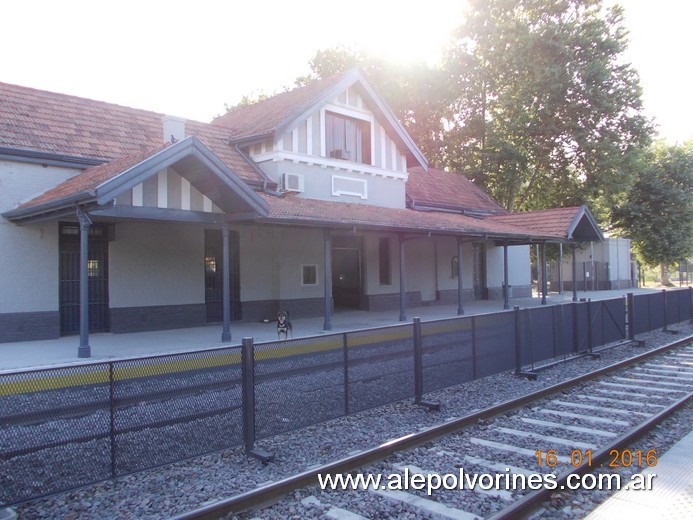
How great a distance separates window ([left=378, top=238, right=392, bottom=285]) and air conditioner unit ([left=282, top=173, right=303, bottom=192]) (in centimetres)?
519

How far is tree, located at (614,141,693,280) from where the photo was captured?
35562 mm

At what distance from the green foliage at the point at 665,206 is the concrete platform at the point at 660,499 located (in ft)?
114

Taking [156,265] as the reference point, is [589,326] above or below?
below

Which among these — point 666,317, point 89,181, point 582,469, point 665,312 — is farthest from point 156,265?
point 666,317

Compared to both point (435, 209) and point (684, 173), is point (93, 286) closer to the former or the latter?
point (435, 209)

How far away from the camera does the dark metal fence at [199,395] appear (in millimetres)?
4406

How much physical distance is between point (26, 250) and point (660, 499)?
39.5 ft

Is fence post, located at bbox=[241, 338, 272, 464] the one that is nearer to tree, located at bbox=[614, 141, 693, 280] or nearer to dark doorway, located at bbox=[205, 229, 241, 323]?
dark doorway, located at bbox=[205, 229, 241, 323]

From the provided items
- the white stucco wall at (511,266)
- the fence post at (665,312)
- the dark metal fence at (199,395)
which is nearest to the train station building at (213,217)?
the white stucco wall at (511,266)

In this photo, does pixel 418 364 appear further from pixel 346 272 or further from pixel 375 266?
pixel 346 272

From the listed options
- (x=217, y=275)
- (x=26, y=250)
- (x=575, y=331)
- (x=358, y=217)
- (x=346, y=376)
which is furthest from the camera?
(x=217, y=275)

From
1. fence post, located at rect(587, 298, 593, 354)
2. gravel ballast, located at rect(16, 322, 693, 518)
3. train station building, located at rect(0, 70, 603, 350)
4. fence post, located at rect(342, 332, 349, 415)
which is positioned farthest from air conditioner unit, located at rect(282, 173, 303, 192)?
fence post, located at rect(342, 332, 349, 415)

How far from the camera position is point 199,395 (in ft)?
17.4

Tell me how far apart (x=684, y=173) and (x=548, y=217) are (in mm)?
19955
